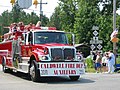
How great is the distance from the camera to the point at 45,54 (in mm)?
18688

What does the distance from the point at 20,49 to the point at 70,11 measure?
59.4 meters

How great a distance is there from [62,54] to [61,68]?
682mm

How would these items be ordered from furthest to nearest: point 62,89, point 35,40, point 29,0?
1. point 29,0
2. point 35,40
3. point 62,89

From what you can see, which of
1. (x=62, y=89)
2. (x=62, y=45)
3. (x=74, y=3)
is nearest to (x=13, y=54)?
(x=62, y=45)

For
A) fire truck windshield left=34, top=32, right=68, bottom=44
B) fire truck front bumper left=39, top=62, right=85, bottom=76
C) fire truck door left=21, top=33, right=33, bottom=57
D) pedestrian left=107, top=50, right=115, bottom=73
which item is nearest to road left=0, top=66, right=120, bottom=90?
fire truck front bumper left=39, top=62, right=85, bottom=76

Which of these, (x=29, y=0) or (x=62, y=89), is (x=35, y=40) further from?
(x=29, y=0)

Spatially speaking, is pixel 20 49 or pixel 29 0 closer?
pixel 20 49

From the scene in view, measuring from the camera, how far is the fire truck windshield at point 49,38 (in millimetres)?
19945

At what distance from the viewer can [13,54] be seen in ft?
76.3

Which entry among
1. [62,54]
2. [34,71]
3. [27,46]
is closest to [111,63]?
[27,46]

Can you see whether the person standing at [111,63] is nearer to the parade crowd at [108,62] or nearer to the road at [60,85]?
the parade crowd at [108,62]

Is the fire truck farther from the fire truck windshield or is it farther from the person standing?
the person standing

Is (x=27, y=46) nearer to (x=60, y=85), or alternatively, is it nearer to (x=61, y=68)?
(x=61, y=68)

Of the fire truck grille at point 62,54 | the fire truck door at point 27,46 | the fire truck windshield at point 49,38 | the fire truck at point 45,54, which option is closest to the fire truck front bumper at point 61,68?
the fire truck at point 45,54
